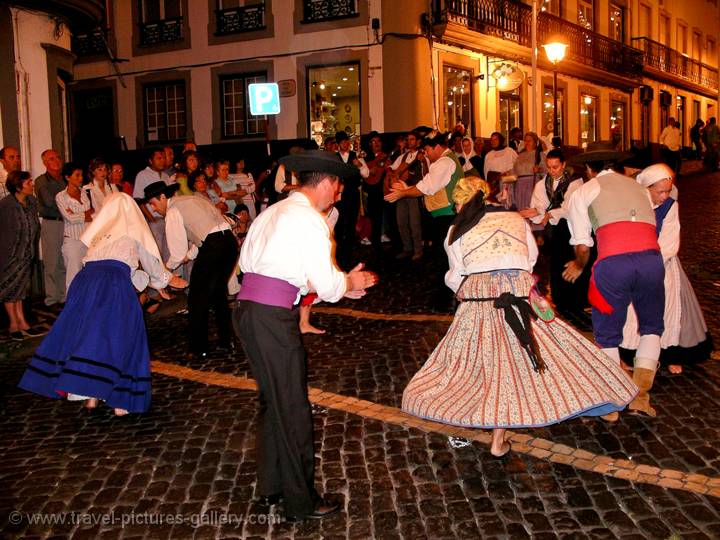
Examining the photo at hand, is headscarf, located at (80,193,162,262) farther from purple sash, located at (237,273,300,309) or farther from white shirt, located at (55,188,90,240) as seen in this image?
white shirt, located at (55,188,90,240)

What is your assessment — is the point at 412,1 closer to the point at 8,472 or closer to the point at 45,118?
the point at 45,118

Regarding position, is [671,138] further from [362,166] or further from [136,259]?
[136,259]

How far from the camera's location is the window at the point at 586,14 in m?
27.0

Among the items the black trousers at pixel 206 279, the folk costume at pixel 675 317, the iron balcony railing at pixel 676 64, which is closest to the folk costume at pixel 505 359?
the folk costume at pixel 675 317

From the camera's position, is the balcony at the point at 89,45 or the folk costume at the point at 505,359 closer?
the folk costume at the point at 505,359

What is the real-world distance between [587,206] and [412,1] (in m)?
15.2

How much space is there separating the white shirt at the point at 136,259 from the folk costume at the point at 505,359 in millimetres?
2337

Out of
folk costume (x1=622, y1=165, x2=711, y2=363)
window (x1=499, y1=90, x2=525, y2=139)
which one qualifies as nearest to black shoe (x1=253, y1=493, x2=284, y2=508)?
folk costume (x1=622, y1=165, x2=711, y2=363)

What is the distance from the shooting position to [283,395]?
3770mm

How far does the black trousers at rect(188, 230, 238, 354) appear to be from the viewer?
283 inches

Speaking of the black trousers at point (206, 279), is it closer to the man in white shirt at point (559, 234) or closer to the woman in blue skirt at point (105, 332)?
the woman in blue skirt at point (105, 332)

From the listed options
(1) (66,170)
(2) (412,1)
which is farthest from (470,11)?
(1) (66,170)

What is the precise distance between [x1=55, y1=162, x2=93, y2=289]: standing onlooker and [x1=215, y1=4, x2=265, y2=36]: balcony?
513 inches

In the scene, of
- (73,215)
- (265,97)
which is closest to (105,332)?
(73,215)
